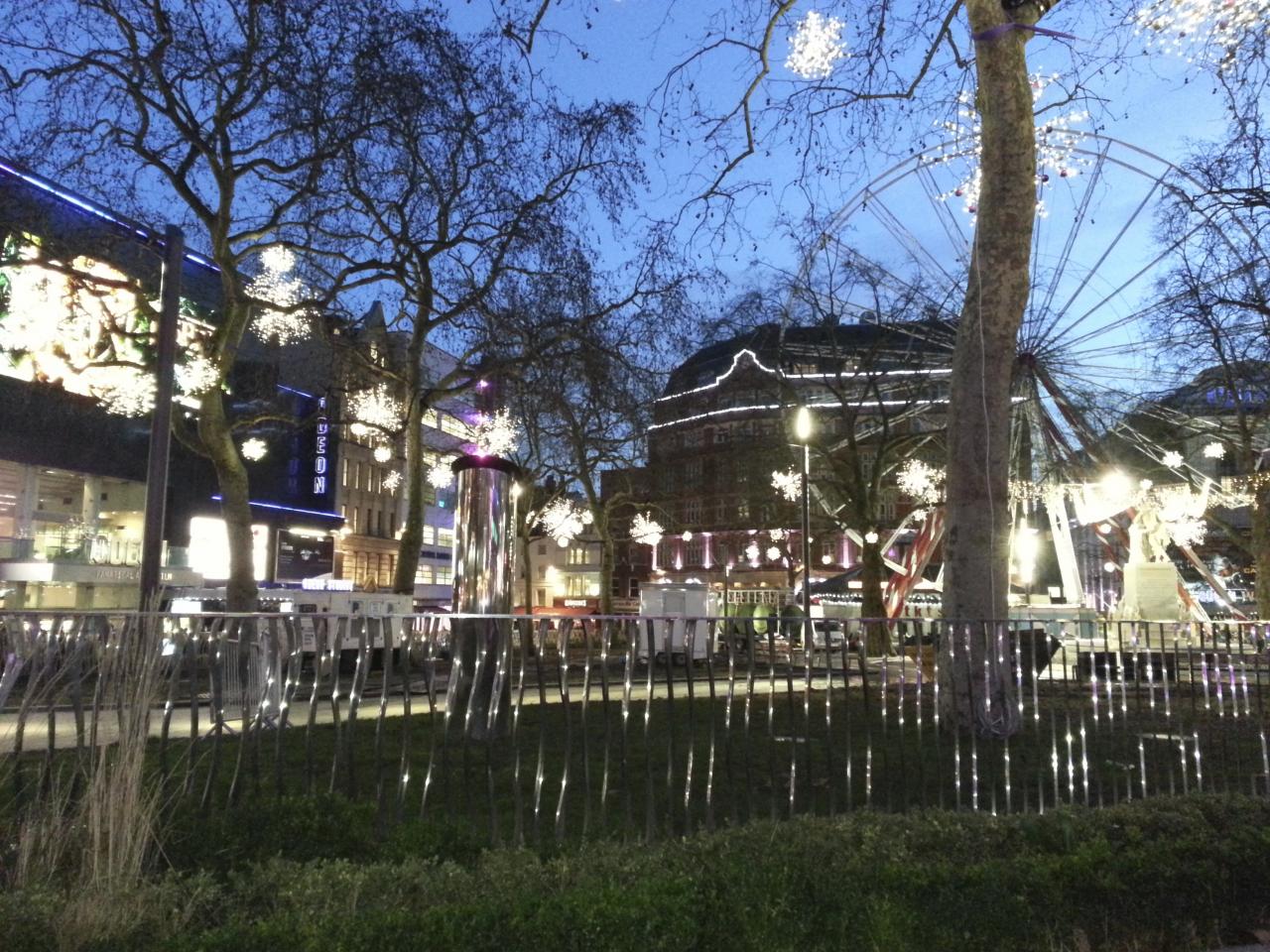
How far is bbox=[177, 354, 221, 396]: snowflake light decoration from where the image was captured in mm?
18094

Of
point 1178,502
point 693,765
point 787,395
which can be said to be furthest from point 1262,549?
point 693,765

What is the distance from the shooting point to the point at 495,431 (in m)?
25.1

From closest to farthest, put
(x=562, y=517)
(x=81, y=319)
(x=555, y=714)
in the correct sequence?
(x=555, y=714) → (x=81, y=319) → (x=562, y=517)

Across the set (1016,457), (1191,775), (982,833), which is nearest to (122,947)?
(982,833)

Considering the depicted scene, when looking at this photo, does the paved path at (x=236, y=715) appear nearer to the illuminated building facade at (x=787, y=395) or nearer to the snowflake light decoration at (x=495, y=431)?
the illuminated building facade at (x=787, y=395)

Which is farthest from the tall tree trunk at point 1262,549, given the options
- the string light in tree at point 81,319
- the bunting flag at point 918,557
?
the string light in tree at point 81,319

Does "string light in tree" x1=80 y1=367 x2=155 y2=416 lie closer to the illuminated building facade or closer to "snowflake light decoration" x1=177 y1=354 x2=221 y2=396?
"snowflake light decoration" x1=177 y1=354 x2=221 y2=396

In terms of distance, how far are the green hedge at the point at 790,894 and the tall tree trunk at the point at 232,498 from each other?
15.1 m

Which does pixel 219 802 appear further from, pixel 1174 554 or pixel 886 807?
pixel 1174 554

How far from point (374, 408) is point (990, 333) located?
1577 cm

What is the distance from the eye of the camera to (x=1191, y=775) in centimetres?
817

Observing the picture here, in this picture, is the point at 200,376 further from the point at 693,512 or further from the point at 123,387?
the point at 693,512

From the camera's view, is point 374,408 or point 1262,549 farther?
point 1262,549

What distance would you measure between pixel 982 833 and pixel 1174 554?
174 feet
